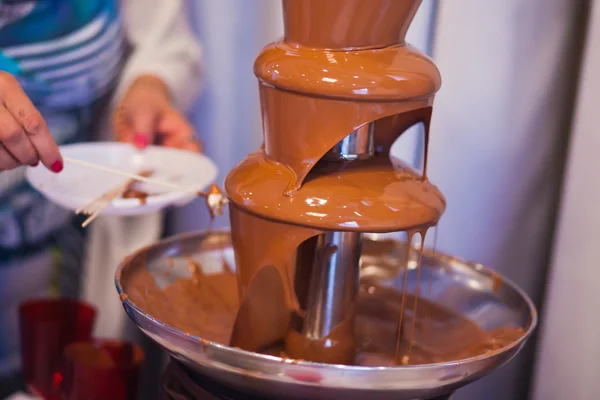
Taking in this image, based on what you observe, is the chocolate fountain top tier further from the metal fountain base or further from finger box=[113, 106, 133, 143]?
finger box=[113, 106, 133, 143]

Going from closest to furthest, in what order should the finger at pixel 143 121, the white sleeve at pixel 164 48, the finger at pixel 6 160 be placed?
the finger at pixel 6 160
the finger at pixel 143 121
the white sleeve at pixel 164 48

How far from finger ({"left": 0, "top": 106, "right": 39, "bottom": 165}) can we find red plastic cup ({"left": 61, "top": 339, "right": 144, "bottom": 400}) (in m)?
0.53

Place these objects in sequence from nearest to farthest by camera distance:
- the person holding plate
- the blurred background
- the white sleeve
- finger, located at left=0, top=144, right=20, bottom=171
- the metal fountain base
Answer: the metal fountain base
finger, located at left=0, top=144, right=20, bottom=171
the blurred background
the person holding plate
the white sleeve

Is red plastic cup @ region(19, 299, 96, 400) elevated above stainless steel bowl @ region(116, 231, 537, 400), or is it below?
below

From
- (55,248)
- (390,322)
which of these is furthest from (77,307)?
(390,322)

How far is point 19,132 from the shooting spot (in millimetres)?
816

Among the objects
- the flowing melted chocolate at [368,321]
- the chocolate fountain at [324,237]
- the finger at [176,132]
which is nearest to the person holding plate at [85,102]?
the finger at [176,132]

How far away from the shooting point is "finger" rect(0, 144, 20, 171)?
835mm

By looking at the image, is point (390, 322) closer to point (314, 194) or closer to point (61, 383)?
point (314, 194)

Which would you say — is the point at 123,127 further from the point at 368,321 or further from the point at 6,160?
the point at 368,321

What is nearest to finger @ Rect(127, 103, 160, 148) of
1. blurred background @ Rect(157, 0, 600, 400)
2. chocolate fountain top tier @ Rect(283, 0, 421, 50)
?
blurred background @ Rect(157, 0, 600, 400)

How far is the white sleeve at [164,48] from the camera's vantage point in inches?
62.4

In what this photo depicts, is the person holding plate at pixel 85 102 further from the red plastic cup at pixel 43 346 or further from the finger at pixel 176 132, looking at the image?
the red plastic cup at pixel 43 346

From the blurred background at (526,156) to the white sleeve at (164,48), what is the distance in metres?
0.61
